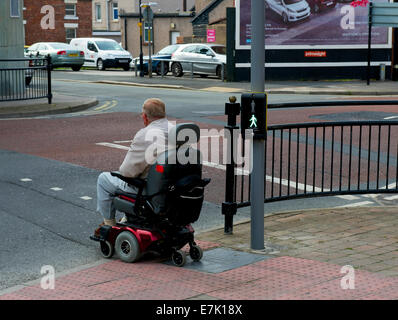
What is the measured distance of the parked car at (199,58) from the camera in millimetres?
31594

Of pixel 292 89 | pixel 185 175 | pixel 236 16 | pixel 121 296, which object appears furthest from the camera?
pixel 236 16

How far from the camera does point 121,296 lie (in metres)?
5.16

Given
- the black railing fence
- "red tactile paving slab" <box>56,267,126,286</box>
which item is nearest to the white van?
the black railing fence

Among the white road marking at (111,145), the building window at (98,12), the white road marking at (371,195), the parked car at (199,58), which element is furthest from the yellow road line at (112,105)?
the building window at (98,12)

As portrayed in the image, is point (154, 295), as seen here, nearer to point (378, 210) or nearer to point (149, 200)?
point (149, 200)

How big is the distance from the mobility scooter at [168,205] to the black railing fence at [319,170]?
40.5 inches

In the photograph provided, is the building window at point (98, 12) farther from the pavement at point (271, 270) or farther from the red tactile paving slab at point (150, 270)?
the red tactile paving slab at point (150, 270)

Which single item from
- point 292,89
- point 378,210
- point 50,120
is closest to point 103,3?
point 292,89

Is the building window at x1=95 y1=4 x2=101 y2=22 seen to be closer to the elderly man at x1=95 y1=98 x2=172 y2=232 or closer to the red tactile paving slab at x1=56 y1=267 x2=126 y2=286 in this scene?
the elderly man at x1=95 y1=98 x2=172 y2=232

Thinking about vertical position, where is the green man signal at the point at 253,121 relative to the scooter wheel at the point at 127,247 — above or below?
above

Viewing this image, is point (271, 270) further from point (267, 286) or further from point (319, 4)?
point (319, 4)

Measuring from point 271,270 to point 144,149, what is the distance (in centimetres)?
154

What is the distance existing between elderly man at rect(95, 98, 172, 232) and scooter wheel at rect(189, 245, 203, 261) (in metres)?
0.78
